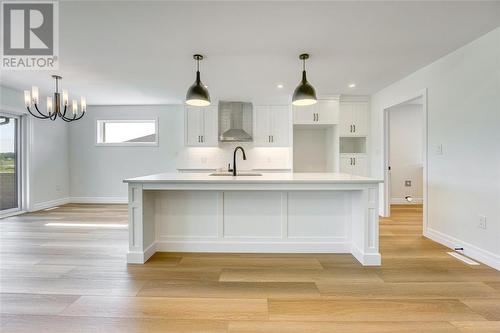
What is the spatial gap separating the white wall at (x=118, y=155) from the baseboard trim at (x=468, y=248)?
4.62m

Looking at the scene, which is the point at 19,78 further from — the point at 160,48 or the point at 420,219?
the point at 420,219

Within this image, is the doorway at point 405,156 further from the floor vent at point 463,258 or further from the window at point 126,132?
the window at point 126,132

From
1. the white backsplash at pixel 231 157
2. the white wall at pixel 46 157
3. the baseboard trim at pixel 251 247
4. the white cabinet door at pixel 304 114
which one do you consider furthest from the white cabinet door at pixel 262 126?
the white wall at pixel 46 157

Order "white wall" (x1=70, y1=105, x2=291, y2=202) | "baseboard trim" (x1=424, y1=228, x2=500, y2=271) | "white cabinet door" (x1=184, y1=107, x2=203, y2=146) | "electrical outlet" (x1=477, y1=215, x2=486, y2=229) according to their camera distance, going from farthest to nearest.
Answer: "white wall" (x1=70, y1=105, x2=291, y2=202) < "white cabinet door" (x1=184, y1=107, x2=203, y2=146) < "electrical outlet" (x1=477, y1=215, x2=486, y2=229) < "baseboard trim" (x1=424, y1=228, x2=500, y2=271)

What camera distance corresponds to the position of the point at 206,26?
2.56 m

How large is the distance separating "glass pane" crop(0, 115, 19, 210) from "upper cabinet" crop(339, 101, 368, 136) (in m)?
6.38

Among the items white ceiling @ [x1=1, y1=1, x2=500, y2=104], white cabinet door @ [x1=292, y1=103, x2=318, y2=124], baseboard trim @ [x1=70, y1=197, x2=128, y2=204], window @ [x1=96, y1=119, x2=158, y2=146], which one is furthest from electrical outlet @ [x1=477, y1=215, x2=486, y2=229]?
baseboard trim @ [x1=70, y1=197, x2=128, y2=204]

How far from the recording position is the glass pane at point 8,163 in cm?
489

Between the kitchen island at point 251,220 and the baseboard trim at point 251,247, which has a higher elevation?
the kitchen island at point 251,220

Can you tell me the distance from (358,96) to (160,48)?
391cm

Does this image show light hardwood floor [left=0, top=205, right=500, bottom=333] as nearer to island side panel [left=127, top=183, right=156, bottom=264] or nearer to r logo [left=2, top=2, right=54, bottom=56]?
island side panel [left=127, top=183, right=156, bottom=264]

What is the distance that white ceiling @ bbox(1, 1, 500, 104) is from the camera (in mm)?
2291

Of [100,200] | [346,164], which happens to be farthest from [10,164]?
[346,164]

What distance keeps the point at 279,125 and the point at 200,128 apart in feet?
5.56
